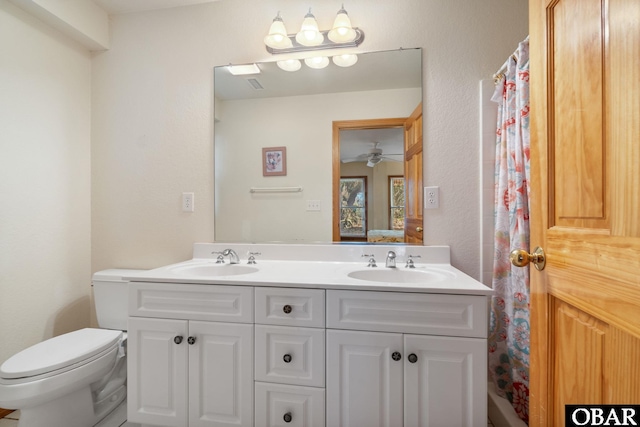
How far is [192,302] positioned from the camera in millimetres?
1192

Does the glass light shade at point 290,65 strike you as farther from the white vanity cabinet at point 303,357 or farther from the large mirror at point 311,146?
the white vanity cabinet at point 303,357

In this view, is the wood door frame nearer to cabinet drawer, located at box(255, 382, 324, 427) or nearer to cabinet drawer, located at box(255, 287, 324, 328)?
cabinet drawer, located at box(255, 287, 324, 328)

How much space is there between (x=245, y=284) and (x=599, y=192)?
44.7 inches

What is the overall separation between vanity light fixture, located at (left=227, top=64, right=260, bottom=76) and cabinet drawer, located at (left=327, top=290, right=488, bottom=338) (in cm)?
140

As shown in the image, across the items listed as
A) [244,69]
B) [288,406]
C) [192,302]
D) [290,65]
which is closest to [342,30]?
[290,65]

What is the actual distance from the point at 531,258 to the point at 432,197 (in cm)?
78

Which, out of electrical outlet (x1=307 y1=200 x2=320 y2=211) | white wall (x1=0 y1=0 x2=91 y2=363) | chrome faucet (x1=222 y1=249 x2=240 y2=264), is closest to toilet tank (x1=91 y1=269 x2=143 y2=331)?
white wall (x1=0 y1=0 x2=91 y2=363)

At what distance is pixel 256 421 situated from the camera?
3.72 feet

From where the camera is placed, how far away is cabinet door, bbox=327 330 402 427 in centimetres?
104

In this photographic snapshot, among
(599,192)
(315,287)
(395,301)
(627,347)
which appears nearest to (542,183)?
(599,192)

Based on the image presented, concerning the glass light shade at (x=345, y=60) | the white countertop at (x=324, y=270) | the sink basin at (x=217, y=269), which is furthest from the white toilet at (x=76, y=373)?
the glass light shade at (x=345, y=60)

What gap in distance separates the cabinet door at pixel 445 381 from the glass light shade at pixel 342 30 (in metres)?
1.55

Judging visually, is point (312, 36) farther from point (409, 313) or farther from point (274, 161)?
point (409, 313)

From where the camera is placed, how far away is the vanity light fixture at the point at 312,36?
149cm
